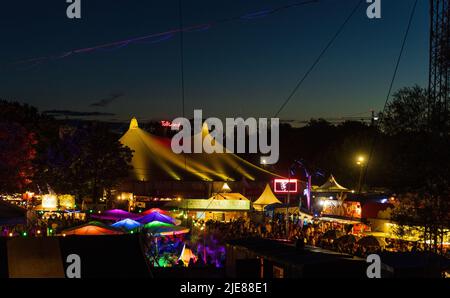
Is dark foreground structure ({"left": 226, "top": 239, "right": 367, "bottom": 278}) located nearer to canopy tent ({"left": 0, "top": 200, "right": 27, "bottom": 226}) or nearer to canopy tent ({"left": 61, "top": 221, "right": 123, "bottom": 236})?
canopy tent ({"left": 0, "top": 200, "right": 27, "bottom": 226})

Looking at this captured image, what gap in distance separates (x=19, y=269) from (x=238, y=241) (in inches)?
165

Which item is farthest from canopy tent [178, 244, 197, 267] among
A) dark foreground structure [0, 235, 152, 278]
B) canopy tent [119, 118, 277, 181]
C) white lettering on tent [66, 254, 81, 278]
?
canopy tent [119, 118, 277, 181]

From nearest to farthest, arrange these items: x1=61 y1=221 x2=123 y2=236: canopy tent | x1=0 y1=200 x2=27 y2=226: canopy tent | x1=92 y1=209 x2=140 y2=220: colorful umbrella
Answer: x1=0 y1=200 x2=27 y2=226: canopy tent
x1=61 y1=221 x2=123 y2=236: canopy tent
x1=92 y1=209 x2=140 y2=220: colorful umbrella

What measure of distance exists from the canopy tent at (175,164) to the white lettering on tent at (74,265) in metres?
22.0

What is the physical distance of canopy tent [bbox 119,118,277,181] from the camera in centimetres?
3241

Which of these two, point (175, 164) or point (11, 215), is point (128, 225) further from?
point (175, 164)

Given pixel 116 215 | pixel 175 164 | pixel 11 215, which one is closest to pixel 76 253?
pixel 11 215

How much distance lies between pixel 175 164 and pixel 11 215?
2251 centimetres


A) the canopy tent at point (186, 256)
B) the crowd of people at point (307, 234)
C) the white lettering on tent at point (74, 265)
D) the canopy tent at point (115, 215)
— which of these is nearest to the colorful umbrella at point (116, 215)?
the canopy tent at point (115, 215)

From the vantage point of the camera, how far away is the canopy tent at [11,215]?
1084cm

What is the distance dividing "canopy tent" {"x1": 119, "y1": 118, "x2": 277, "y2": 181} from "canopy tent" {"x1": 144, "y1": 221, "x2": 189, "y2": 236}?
1306 cm

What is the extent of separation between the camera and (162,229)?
17906 mm

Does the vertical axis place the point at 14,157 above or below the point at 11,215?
above
